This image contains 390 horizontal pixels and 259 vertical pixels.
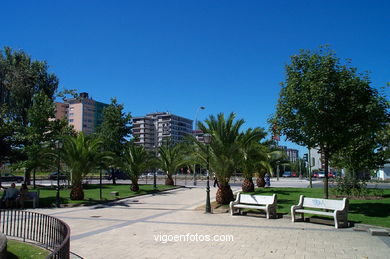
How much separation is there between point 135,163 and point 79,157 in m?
8.28

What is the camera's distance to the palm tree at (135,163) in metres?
26.6

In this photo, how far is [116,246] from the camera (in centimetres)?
843

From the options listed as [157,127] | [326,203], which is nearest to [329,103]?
[326,203]

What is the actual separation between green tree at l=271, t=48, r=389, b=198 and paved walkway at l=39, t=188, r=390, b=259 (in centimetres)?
384

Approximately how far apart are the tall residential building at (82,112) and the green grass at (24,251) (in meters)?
121

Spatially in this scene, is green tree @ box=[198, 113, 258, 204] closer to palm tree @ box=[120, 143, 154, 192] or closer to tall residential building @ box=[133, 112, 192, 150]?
palm tree @ box=[120, 143, 154, 192]

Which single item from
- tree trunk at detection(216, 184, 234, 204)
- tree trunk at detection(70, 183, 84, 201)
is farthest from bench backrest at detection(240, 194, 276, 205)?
tree trunk at detection(70, 183, 84, 201)

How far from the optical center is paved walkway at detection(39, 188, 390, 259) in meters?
7.61

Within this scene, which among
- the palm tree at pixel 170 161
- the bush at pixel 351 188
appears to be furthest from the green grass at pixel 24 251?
the palm tree at pixel 170 161

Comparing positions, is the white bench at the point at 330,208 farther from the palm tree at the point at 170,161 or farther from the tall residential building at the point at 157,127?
the tall residential building at the point at 157,127

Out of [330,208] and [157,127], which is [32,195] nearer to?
[330,208]

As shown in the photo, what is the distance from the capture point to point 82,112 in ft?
411

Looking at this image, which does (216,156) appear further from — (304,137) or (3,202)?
(3,202)

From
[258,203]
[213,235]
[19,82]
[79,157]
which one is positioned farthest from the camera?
[19,82]
